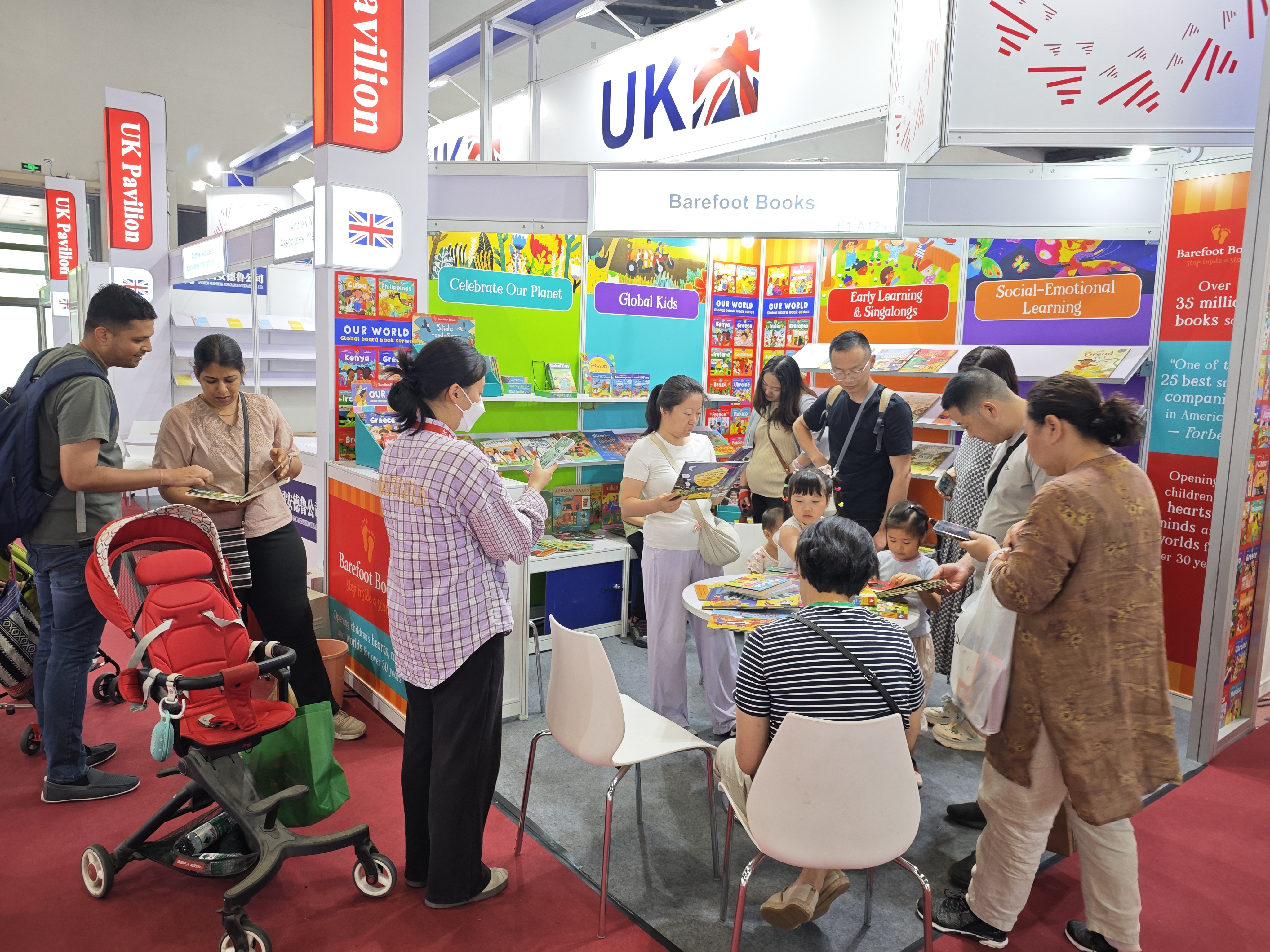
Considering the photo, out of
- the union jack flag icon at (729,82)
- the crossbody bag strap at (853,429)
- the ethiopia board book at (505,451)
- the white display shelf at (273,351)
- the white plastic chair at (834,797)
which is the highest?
the union jack flag icon at (729,82)

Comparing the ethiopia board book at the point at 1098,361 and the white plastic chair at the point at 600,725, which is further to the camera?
the ethiopia board book at the point at 1098,361

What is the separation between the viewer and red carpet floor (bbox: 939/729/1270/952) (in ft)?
7.85

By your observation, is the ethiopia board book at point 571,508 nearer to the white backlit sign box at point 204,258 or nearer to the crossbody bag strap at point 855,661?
the crossbody bag strap at point 855,661

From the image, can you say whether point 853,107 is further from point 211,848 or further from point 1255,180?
point 211,848

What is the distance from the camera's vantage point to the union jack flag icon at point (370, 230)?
3969mm

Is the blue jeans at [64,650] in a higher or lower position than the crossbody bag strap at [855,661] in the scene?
lower

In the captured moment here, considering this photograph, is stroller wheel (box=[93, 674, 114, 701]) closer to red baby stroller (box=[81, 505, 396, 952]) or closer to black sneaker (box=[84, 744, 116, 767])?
black sneaker (box=[84, 744, 116, 767])

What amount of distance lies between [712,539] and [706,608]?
62 centimetres

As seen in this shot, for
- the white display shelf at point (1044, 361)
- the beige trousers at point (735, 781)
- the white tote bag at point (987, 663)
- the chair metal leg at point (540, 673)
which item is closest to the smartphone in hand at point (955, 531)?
the white tote bag at point (987, 663)

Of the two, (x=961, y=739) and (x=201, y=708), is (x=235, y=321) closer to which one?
(x=201, y=708)

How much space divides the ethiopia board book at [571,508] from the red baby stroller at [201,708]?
8.82ft

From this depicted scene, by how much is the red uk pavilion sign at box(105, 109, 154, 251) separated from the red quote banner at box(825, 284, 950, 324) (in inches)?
286

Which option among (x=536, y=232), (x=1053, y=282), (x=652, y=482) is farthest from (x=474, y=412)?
(x=1053, y=282)

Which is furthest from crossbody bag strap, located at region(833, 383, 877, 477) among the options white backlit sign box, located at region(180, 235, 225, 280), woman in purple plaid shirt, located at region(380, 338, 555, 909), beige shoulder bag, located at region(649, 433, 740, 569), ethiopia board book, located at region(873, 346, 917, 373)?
white backlit sign box, located at region(180, 235, 225, 280)
